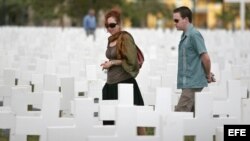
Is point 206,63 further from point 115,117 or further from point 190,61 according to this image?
point 115,117

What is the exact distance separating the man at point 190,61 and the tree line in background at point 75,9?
162ft

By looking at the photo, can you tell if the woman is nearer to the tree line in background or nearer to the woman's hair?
the woman's hair

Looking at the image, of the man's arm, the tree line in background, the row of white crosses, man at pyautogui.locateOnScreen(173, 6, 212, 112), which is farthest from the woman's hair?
the tree line in background

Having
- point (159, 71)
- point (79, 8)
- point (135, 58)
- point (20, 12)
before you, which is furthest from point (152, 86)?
point (20, 12)

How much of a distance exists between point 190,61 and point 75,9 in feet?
217

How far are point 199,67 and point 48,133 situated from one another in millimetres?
2671

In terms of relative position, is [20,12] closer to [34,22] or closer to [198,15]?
[34,22]

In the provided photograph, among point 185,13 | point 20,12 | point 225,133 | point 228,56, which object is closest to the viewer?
point 225,133

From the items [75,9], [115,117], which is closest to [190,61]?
[115,117]

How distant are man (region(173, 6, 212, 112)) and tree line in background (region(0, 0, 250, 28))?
1946 inches

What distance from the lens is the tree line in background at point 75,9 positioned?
75812mm

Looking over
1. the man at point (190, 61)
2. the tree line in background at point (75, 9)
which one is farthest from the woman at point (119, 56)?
the tree line in background at point (75, 9)

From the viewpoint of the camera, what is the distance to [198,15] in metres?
127

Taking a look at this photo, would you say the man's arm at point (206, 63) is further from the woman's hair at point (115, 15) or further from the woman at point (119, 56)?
the woman's hair at point (115, 15)
